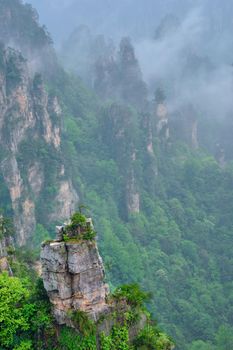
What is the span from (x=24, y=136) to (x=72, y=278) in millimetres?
41424

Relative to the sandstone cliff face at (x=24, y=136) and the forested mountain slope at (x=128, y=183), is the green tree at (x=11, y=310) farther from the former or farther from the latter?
the sandstone cliff face at (x=24, y=136)

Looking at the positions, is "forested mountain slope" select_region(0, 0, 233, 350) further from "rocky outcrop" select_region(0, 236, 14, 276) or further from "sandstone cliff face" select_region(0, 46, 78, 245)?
"rocky outcrop" select_region(0, 236, 14, 276)

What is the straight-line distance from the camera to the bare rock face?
22.4 meters

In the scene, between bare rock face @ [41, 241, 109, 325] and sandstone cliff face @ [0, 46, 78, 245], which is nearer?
bare rock face @ [41, 241, 109, 325]

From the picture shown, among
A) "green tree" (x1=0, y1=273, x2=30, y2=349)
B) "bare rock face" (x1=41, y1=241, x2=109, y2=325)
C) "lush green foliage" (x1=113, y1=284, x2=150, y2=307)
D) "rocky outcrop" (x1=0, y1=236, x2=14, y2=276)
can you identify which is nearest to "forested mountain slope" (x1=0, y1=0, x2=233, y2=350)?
"rocky outcrop" (x1=0, y1=236, x2=14, y2=276)

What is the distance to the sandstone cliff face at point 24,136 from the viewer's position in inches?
2267

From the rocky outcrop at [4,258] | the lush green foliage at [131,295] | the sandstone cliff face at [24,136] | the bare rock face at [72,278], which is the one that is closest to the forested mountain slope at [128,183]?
the sandstone cliff face at [24,136]

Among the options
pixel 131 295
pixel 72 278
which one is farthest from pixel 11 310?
pixel 131 295

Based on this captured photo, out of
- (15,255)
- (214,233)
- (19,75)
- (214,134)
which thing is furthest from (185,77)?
(15,255)

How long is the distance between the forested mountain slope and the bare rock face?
2926 cm

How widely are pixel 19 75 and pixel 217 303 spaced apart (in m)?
31.7

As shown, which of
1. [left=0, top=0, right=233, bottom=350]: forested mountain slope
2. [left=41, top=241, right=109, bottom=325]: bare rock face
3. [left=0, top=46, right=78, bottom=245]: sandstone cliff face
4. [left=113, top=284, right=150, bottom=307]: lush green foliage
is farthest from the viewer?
[left=0, top=0, right=233, bottom=350]: forested mountain slope

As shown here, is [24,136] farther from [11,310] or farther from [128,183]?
[11,310]

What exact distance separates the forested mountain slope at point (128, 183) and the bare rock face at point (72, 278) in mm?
29260
